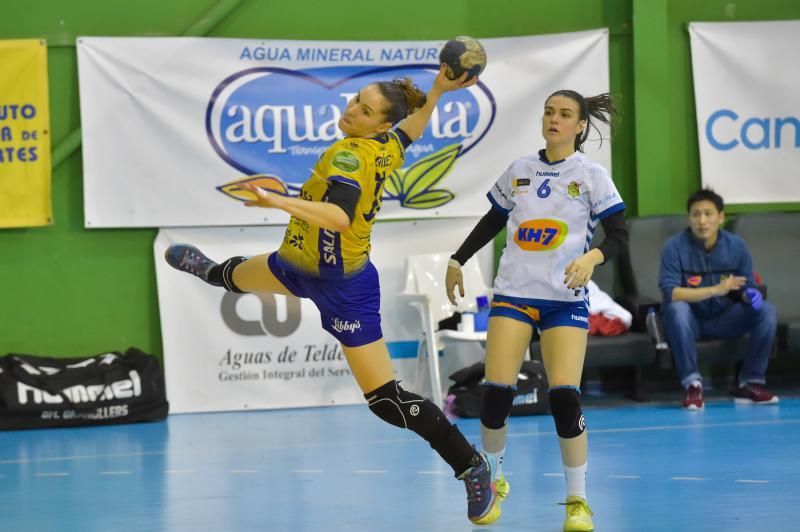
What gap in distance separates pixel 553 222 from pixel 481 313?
12.6 ft

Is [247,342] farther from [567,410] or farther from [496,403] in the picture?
[567,410]

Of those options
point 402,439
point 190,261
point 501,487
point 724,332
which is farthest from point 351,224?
point 724,332

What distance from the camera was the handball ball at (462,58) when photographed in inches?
176

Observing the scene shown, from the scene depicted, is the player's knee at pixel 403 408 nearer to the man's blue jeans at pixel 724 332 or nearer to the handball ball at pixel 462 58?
the handball ball at pixel 462 58

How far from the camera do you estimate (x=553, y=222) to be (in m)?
4.47

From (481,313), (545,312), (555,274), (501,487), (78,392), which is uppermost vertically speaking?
(555,274)

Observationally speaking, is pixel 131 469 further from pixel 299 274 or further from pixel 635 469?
pixel 635 469

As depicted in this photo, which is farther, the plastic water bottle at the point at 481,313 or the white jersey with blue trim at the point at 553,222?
the plastic water bottle at the point at 481,313

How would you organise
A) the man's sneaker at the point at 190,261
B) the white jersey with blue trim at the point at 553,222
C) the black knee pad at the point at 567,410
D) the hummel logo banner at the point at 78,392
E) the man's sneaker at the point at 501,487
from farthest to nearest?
the hummel logo banner at the point at 78,392 < the man's sneaker at the point at 190,261 < the man's sneaker at the point at 501,487 < the white jersey with blue trim at the point at 553,222 < the black knee pad at the point at 567,410

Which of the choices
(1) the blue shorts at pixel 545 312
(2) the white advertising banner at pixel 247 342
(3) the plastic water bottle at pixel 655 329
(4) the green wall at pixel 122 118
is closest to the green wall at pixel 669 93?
(4) the green wall at pixel 122 118

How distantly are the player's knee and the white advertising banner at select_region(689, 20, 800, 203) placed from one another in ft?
17.7

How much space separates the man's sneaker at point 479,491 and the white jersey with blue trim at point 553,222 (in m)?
0.67

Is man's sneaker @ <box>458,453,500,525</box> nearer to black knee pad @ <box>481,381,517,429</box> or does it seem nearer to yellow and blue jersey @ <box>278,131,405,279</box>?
black knee pad @ <box>481,381,517,429</box>

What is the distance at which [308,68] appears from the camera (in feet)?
28.3
